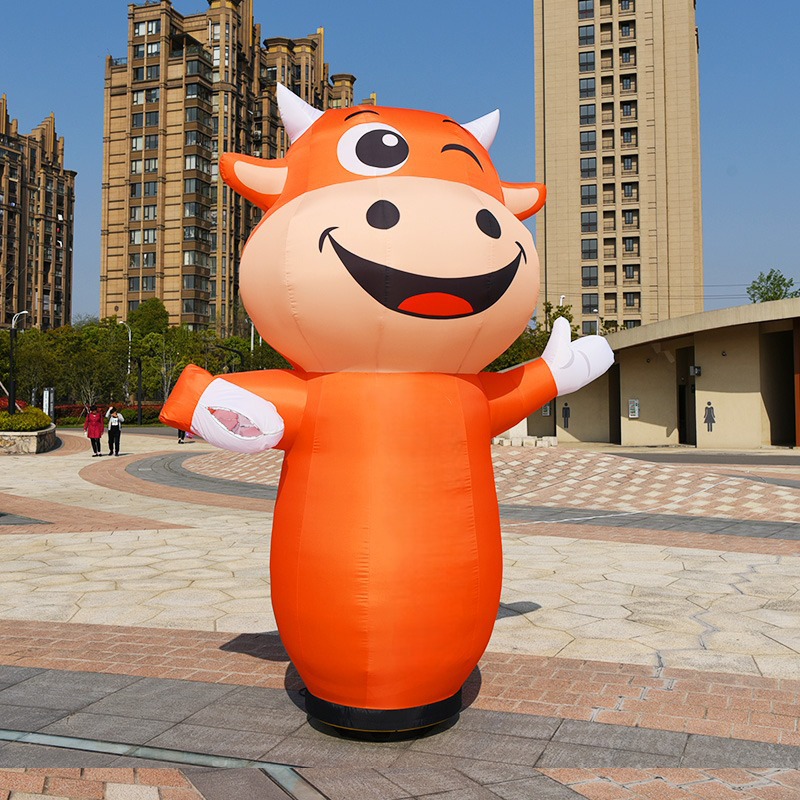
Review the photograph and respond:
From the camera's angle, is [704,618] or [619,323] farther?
[619,323]

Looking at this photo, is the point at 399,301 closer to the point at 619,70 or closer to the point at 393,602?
the point at 393,602

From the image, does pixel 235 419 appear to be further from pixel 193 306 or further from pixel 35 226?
pixel 35 226

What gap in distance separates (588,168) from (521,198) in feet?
203

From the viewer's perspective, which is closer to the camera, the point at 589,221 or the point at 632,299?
the point at 632,299

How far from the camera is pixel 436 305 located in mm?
4023

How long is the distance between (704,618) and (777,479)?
11.7 m

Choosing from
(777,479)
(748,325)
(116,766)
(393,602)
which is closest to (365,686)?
(393,602)

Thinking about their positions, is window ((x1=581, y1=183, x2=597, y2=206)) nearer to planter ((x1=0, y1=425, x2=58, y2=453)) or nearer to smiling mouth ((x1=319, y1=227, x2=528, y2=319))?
planter ((x1=0, y1=425, x2=58, y2=453))

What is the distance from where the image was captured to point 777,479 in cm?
1677

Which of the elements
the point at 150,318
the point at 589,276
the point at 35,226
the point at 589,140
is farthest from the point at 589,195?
the point at 35,226

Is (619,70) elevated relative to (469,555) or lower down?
elevated

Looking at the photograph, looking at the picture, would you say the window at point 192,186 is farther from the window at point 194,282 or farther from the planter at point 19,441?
the planter at point 19,441

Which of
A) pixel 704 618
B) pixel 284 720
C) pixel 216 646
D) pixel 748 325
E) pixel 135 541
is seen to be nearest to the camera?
pixel 284 720

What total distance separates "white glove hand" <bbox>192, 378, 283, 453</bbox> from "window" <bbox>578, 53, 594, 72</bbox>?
216 feet
